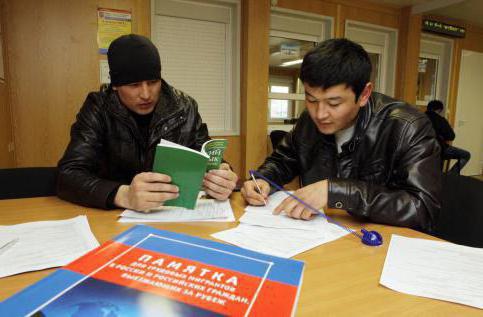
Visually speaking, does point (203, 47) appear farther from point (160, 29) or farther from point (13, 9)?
point (13, 9)

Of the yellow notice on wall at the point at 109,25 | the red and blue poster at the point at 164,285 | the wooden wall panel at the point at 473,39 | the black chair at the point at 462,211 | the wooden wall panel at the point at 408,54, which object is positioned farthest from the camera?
the wooden wall panel at the point at 473,39

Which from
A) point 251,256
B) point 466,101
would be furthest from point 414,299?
point 466,101

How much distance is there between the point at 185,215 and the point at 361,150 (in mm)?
718

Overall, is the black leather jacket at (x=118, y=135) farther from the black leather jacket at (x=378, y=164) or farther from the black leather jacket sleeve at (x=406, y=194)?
the black leather jacket sleeve at (x=406, y=194)

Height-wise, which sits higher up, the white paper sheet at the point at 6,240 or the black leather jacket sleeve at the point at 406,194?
the black leather jacket sleeve at the point at 406,194

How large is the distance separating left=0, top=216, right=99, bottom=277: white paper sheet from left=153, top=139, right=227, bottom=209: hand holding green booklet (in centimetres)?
27

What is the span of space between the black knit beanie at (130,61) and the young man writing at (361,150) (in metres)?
0.60

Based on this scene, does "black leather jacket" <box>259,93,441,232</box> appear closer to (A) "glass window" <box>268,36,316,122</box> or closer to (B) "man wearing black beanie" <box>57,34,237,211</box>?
(B) "man wearing black beanie" <box>57,34,237,211</box>

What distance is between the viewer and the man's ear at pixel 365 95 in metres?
1.17

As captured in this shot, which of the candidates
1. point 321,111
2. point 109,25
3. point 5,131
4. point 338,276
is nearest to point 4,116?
point 5,131

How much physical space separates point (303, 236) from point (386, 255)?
21cm

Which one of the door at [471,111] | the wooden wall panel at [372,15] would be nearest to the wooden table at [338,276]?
the wooden wall panel at [372,15]

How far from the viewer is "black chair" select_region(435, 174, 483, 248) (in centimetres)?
104

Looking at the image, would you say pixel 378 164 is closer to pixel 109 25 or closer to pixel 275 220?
pixel 275 220
